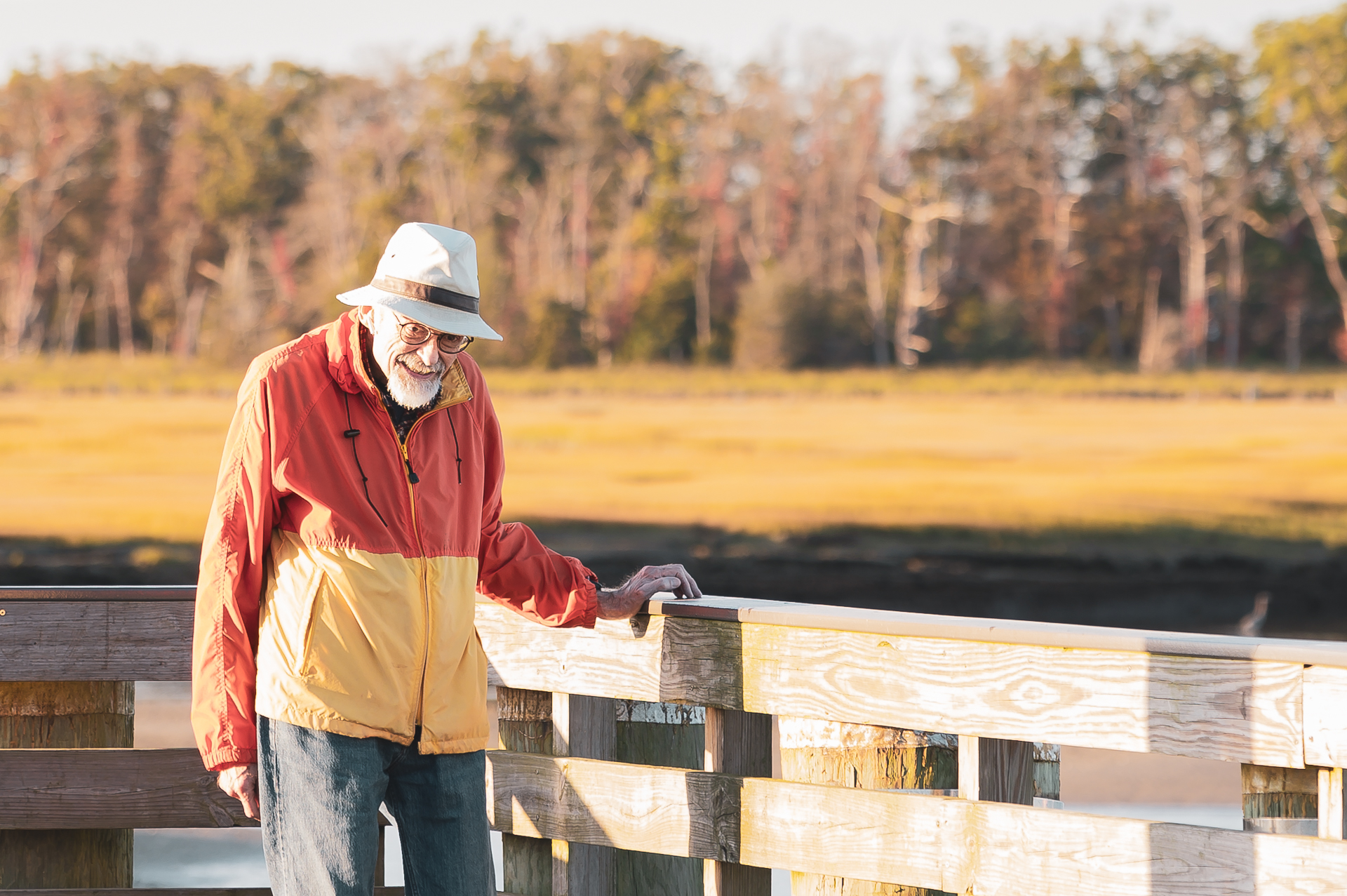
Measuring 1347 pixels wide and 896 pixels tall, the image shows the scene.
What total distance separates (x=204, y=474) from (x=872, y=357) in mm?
14482

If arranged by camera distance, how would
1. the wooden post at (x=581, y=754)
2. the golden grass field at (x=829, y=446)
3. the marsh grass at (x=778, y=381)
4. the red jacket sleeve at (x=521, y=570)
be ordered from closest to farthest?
the red jacket sleeve at (x=521, y=570), the wooden post at (x=581, y=754), the golden grass field at (x=829, y=446), the marsh grass at (x=778, y=381)

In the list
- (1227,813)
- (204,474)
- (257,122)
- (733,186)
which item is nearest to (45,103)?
(257,122)

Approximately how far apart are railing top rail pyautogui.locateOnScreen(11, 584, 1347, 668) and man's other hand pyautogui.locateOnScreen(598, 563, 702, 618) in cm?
3

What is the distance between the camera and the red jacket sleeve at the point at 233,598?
2436 millimetres

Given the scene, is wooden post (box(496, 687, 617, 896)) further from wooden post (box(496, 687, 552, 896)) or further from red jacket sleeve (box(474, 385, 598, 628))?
red jacket sleeve (box(474, 385, 598, 628))

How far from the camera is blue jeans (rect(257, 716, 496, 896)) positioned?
7.89 feet

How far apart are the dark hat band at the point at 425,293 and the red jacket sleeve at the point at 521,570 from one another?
24 centimetres

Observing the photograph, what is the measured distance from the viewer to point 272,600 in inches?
96.7

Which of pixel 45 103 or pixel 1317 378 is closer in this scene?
pixel 1317 378

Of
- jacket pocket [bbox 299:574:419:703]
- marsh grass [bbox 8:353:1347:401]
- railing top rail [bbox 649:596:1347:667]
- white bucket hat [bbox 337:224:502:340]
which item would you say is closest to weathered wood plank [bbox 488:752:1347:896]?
railing top rail [bbox 649:596:1347:667]

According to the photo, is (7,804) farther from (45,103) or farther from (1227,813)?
(45,103)

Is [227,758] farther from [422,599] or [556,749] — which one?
[556,749]

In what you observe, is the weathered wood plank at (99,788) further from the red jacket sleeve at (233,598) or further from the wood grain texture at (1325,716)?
the wood grain texture at (1325,716)

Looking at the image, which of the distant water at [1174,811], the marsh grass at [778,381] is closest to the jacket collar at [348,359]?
the distant water at [1174,811]
